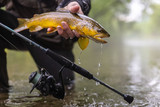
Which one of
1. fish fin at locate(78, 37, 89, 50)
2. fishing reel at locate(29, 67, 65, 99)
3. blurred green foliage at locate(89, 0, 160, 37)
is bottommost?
fishing reel at locate(29, 67, 65, 99)

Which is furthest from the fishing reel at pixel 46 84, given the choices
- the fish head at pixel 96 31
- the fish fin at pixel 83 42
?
the fish head at pixel 96 31

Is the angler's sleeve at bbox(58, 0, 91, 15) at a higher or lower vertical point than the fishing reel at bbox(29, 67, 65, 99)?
higher

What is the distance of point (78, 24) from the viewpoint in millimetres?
1890

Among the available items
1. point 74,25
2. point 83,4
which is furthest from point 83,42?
point 83,4

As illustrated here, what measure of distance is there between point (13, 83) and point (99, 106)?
5.65 ft

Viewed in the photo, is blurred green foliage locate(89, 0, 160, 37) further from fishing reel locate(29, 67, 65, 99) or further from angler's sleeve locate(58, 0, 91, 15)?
fishing reel locate(29, 67, 65, 99)

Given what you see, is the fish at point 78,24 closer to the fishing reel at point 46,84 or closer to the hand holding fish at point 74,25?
the hand holding fish at point 74,25

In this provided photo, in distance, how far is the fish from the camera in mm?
1828

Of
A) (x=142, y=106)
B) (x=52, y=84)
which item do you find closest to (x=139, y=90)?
(x=142, y=106)

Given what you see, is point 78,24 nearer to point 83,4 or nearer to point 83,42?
point 83,42

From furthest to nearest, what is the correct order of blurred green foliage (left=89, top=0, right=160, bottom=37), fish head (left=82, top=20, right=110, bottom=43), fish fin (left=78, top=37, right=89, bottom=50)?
blurred green foliage (left=89, top=0, right=160, bottom=37)
fish fin (left=78, top=37, right=89, bottom=50)
fish head (left=82, top=20, right=110, bottom=43)

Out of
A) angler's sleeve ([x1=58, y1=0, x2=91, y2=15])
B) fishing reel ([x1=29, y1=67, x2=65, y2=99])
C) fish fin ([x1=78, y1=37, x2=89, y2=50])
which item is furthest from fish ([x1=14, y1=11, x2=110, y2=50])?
fishing reel ([x1=29, y1=67, x2=65, y2=99])

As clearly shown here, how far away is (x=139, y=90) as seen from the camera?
307 centimetres

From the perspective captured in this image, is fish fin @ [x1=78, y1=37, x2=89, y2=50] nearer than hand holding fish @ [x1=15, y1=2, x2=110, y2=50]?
No
